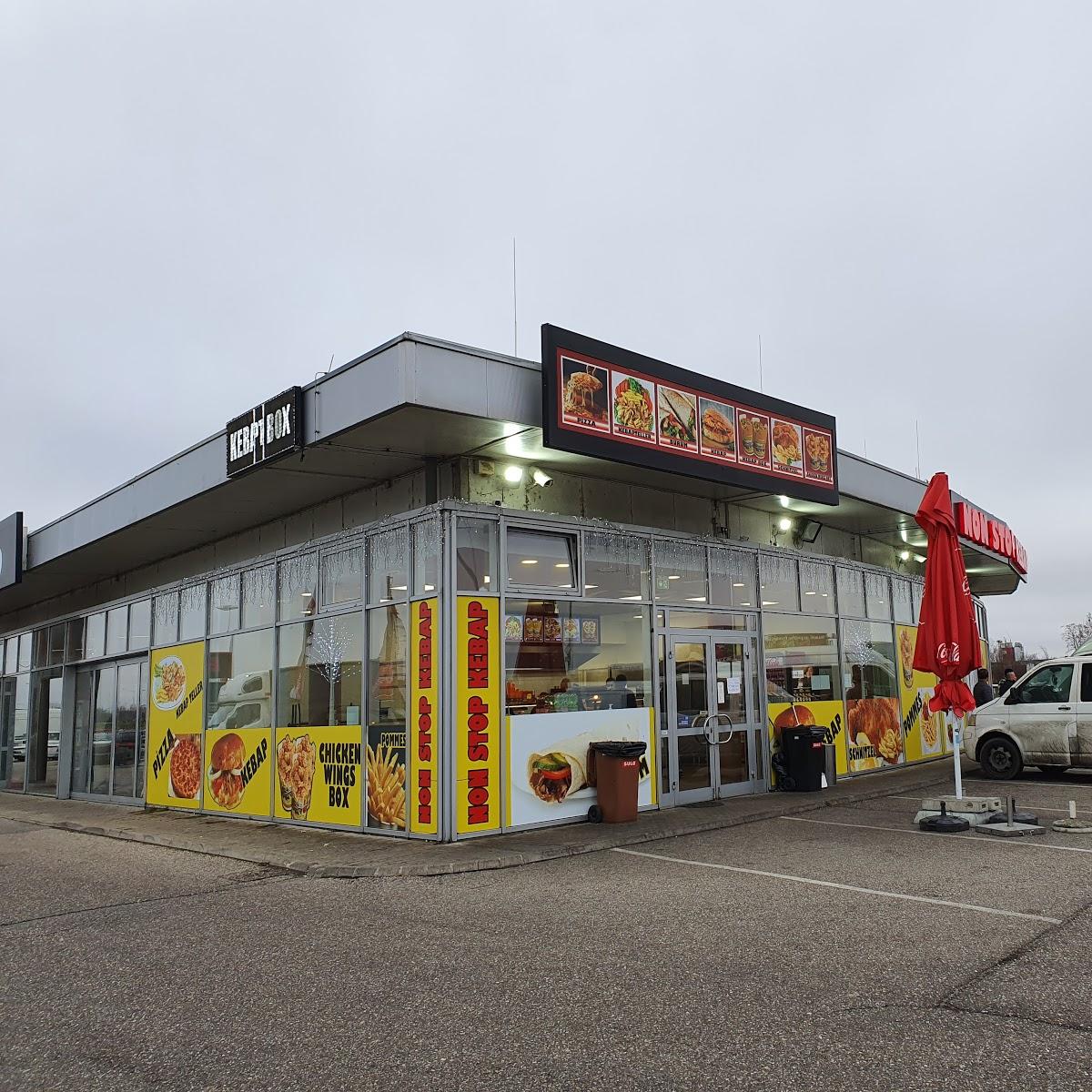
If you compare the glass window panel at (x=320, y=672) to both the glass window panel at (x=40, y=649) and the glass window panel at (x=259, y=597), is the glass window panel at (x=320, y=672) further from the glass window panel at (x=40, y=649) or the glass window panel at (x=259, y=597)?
the glass window panel at (x=40, y=649)

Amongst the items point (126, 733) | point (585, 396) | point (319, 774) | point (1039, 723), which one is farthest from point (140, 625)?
point (1039, 723)

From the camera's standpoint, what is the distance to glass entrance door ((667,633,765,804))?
1348 centimetres

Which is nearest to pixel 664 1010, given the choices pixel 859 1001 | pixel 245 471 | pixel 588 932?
pixel 859 1001

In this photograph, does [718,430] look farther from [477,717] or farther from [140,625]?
[140,625]

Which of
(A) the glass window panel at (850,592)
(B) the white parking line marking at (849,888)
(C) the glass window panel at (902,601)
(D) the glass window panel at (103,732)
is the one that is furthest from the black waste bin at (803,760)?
(D) the glass window panel at (103,732)

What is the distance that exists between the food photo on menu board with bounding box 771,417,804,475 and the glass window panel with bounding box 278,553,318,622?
267 inches

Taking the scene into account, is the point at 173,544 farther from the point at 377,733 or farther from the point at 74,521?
the point at 377,733

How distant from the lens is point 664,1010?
494 centimetres

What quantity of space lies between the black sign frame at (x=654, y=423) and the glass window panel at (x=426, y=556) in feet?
5.78

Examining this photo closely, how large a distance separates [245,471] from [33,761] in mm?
15209

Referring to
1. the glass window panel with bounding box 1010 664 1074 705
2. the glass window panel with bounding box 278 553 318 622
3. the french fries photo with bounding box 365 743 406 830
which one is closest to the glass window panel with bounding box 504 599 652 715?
the french fries photo with bounding box 365 743 406 830

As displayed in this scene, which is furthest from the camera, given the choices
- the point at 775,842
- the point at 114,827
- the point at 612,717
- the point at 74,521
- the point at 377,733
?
the point at 74,521

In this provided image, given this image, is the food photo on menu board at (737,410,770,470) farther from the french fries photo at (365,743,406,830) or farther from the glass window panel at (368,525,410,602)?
the french fries photo at (365,743,406,830)

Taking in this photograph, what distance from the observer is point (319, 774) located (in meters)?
12.5
